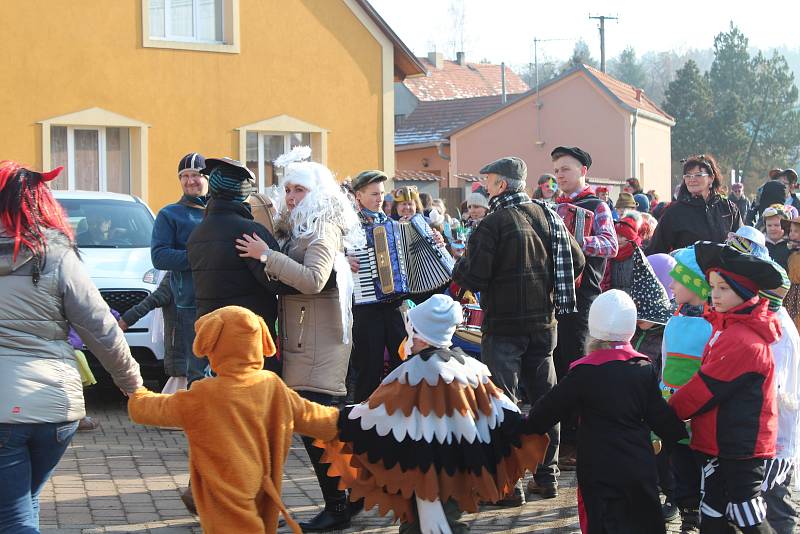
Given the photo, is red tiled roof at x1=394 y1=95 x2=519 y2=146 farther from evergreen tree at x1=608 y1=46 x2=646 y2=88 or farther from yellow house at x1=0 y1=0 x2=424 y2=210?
evergreen tree at x1=608 y1=46 x2=646 y2=88

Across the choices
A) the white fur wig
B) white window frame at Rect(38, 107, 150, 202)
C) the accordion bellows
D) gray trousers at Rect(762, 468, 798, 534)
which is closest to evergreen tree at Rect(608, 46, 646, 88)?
white window frame at Rect(38, 107, 150, 202)

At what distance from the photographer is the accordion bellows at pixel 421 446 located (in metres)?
5.11

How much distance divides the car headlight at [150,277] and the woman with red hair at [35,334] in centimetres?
541

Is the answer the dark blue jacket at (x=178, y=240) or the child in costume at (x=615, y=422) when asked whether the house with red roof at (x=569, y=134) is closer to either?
the dark blue jacket at (x=178, y=240)

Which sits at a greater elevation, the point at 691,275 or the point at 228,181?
the point at 228,181

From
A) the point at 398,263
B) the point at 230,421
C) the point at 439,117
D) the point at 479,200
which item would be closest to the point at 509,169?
the point at 398,263

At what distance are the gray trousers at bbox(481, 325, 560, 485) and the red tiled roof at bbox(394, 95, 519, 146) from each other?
4265 cm

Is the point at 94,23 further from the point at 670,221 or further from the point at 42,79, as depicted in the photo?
the point at 670,221

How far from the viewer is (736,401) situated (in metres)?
5.11

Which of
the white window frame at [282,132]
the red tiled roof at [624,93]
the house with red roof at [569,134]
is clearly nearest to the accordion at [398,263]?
the white window frame at [282,132]

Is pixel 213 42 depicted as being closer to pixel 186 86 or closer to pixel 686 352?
pixel 186 86

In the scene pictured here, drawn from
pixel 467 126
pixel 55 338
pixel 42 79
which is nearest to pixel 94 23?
pixel 42 79

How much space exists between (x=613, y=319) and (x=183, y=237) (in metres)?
4.07

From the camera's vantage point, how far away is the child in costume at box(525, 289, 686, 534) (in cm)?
498
